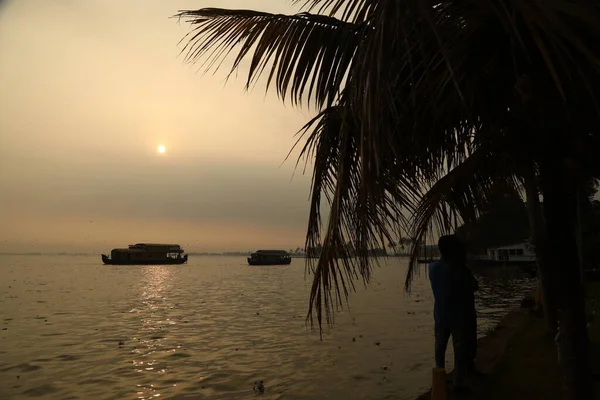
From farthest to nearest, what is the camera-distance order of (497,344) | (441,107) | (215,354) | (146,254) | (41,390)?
(146,254)
(215,354)
(41,390)
(497,344)
(441,107)

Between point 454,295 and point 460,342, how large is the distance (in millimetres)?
649

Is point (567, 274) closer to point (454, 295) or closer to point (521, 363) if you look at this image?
point (454, 295)

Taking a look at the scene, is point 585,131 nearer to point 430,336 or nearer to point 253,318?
point 430,336

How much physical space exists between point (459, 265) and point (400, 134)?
2546mm

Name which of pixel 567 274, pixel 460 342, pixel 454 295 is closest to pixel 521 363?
pixel 460 342

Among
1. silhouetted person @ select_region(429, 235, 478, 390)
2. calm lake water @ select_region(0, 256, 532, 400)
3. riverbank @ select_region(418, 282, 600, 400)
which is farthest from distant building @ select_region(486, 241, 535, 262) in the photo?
silhouetted person @ select_region(429, 235, 478, 390)

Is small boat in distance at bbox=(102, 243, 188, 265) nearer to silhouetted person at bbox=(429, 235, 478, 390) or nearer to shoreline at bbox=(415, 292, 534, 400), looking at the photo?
shoreline at bbox=(415, 292, 534, 400)

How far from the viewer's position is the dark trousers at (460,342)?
19.5 feet

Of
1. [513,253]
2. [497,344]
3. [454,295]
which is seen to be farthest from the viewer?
[513,253]

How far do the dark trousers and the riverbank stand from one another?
1.13 ft

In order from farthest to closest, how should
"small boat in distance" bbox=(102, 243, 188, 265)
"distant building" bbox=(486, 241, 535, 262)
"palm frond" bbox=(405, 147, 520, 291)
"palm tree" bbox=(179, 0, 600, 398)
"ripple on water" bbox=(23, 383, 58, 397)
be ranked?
"small boat in distance" bbox=(102, 243, 188, 265)
"distant building" bbox=(486, 241, 535, 262)
"ripple on water" bbox=(23, 383, 58, 397)
"palm frond" bbox=(405, 147, 520, 291)
"palm tree" bbox=(179, 0, 600, 398)

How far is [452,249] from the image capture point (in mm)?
5973

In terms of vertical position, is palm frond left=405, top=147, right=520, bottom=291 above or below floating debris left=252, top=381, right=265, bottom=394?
above

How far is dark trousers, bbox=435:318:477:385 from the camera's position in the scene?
5941mm
